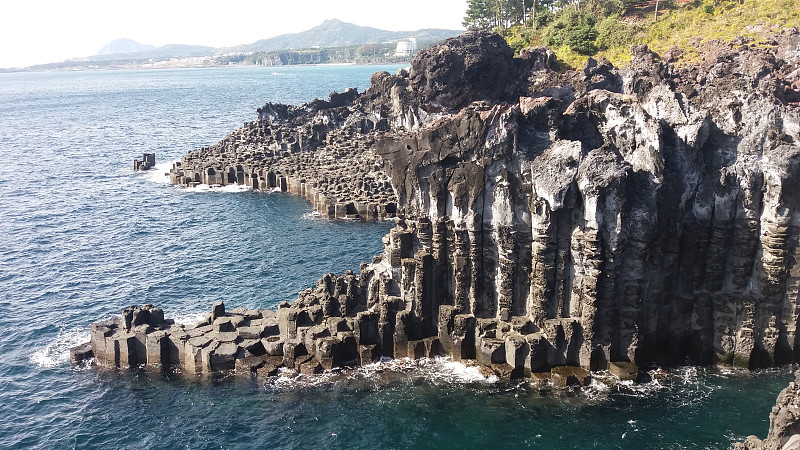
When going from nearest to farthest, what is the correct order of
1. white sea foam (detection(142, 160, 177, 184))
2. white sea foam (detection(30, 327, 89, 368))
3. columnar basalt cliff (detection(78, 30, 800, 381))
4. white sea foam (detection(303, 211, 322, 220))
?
columnar basalt cliff (detection(78, 30, 800, 381)), white sea foam (detection(30, 327, 89, 368)), white sea foam (detection(303, 211, 322, 220)), white sea foam (detection(142, 160, 177, 184))

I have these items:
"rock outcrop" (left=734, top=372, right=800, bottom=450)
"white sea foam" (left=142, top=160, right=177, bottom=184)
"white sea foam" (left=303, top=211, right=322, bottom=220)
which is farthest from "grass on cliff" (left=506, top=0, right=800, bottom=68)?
"rock outcrop" (left=734, top=372, right=800, bottom=450)

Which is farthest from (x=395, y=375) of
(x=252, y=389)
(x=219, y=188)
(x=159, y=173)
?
(x=159, y=173)

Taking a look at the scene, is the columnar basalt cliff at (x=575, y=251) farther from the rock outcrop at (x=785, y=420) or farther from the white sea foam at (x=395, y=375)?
the rock outcrop at (x=785, y=420)

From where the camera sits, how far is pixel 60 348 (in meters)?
→ 49.6

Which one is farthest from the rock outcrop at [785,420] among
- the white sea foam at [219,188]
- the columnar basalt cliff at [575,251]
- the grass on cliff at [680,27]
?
the white sea foam at [219,188]

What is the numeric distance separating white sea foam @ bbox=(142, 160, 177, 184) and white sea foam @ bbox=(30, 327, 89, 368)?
60553mm

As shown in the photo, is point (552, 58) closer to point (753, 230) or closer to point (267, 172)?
point (267, 172)

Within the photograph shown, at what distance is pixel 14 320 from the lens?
54.5 m

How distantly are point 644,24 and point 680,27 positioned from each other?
22.9ft

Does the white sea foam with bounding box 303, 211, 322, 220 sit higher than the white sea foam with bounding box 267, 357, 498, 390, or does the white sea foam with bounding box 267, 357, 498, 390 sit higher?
the white sea foam with bounding box 303, 211, 322, 220

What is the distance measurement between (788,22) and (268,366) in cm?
9651

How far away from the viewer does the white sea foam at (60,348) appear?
47513mm

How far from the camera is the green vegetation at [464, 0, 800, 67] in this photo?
103 metres

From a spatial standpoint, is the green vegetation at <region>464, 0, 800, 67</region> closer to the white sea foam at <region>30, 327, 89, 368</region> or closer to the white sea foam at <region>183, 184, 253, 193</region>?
the white sea foam at <region>183, 184, 253, 193</region>
